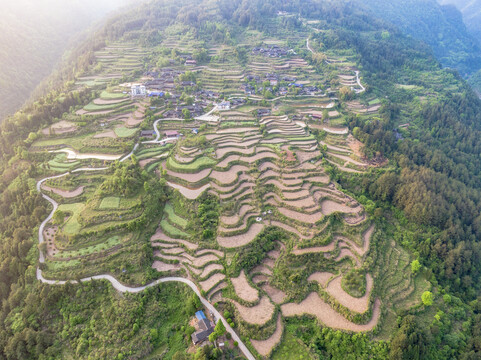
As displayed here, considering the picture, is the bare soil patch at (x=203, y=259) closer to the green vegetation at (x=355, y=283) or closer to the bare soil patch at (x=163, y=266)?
the bare soil patch at (x=163, y=266)

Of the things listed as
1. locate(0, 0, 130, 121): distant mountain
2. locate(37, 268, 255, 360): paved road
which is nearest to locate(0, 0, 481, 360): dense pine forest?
locate(37, 268, 255, 360): paved road

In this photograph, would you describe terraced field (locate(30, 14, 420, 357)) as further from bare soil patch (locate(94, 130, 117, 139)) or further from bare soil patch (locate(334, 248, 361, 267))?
bare soil patch (locate(94, 130, 117, 139))

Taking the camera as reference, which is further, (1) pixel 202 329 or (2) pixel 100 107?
(2) pixel 100 107

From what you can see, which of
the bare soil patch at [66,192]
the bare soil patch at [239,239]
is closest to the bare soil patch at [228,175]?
the bare soil patch at [239,239]

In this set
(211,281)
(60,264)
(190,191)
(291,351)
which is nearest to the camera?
(291,351)

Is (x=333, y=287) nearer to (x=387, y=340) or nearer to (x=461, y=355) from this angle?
(x=387, y=340)

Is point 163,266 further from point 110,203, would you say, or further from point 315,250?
point 315,250

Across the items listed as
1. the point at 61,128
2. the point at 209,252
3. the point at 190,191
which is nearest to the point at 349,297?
the point at 209,252
